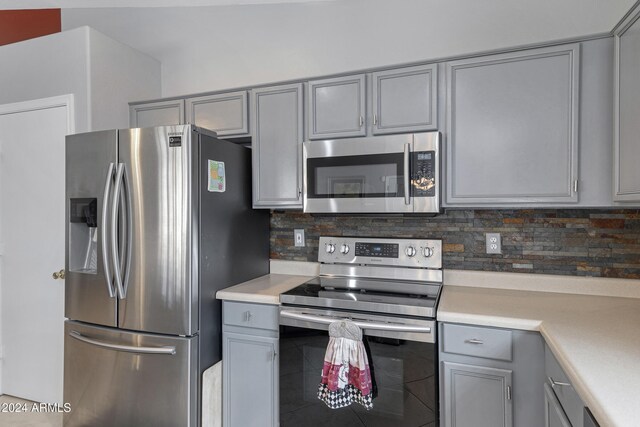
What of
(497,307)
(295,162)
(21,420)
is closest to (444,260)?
(497,307)

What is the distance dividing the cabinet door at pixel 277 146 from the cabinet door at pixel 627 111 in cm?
147

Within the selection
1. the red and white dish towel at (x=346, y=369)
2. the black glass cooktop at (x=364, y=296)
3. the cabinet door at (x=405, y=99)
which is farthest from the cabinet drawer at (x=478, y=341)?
the cabinet door at (x=405, y=99)

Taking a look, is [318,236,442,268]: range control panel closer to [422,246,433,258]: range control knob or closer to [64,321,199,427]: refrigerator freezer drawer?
[422,246,433,258]: range control knob

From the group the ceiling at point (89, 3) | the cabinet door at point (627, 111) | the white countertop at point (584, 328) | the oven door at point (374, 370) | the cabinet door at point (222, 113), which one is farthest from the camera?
the ceiling at point (89, 3)

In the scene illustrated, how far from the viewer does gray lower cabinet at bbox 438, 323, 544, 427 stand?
1.39 metres

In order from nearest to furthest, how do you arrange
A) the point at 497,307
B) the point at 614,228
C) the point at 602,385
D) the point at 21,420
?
the point at 602,385 → the point at 497,307 → the point at 614,228 → the point at 21,420

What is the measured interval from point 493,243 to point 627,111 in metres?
0.84

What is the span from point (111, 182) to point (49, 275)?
1.10 m

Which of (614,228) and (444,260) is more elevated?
(614,228)

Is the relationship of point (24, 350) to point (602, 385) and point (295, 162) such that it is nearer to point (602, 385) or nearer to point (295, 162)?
point (295, 162)

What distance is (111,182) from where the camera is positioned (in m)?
1.87

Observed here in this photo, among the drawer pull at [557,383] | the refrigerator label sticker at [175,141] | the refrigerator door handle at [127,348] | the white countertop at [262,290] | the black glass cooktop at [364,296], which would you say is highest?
the refrigerator label sticker at [175,141]

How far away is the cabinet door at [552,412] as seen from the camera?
3.64 ft

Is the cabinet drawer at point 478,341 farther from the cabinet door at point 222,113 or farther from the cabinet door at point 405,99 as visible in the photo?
the cabinet door at point 222,113
